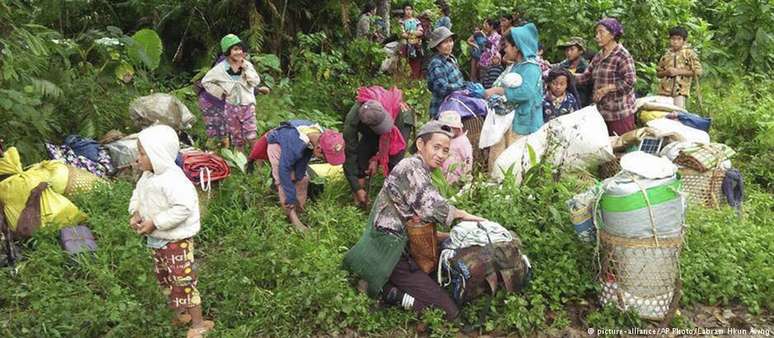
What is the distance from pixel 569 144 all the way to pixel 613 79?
1.01 meters

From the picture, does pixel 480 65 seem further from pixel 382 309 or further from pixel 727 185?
pixel 382 309

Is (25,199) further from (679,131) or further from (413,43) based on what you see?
(413,43)

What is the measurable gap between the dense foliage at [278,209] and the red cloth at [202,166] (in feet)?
0.52

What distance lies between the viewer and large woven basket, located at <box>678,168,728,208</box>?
19.5 ft

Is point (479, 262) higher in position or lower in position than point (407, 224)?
lower

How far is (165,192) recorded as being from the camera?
4.23 m

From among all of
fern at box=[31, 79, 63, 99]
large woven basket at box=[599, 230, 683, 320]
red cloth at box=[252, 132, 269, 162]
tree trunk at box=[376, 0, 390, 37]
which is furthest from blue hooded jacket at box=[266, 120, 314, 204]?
tree trunk at box=[376, 0, 390, 37]

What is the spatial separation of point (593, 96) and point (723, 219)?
192 cm

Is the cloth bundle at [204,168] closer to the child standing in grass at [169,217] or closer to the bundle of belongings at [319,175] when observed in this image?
the bundle of belongings at [319,175]

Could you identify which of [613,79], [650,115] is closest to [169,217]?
[613,79]

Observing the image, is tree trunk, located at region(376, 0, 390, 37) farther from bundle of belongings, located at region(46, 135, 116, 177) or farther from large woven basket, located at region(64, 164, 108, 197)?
large woven basket, located at region(64, 164, 108, 197)

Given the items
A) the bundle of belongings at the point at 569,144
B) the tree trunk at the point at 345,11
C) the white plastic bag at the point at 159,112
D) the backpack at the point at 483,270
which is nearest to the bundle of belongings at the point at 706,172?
the bundle of belongings at the point at 569,144

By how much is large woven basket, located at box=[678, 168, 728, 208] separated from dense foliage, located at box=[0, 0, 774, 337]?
240 millimetres

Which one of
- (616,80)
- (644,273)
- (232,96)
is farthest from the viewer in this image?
(232,96)
